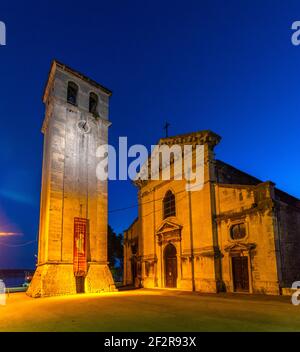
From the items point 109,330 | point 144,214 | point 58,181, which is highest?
point 58,181

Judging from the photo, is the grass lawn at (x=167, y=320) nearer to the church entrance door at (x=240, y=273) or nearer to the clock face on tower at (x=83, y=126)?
the church entrance door at (x=240, y=273)

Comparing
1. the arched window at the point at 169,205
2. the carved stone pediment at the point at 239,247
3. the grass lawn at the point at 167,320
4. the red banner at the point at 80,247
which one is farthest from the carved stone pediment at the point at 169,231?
the grass lawn at the point at 167,320

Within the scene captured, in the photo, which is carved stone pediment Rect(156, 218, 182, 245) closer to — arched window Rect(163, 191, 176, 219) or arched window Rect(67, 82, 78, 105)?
arched window Rect(163, 191, 176, 219)

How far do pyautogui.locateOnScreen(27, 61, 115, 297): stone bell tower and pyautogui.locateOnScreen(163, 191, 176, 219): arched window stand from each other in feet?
15.4

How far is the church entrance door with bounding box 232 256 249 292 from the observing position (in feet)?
54.0

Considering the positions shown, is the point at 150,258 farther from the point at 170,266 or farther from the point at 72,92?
the point at 72,92

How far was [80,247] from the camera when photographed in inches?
808

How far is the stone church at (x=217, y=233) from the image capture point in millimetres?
15695

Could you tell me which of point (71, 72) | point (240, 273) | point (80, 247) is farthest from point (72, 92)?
point (240, 273)

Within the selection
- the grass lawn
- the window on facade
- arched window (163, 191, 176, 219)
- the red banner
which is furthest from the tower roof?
the grass lawn
